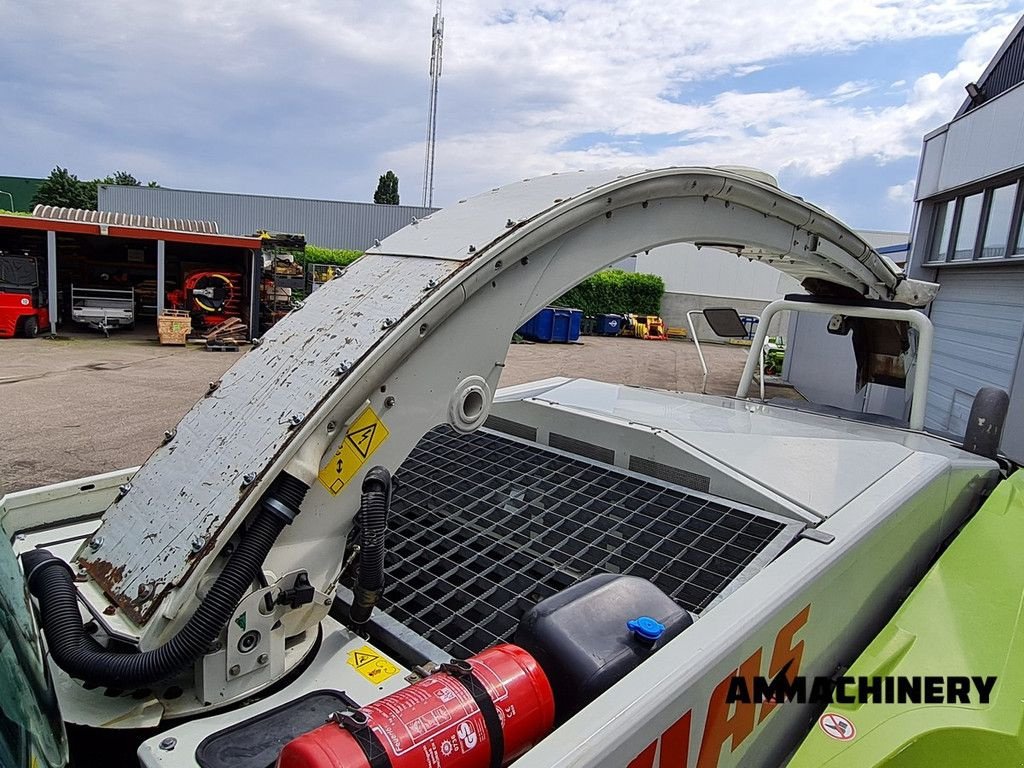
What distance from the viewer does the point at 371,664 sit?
154cm

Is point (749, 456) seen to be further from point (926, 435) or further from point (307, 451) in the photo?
point (307, 451)

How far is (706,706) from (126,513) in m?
1.43

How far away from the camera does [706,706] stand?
4.52 feet

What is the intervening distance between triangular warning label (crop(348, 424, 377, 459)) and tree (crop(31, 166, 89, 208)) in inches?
1901

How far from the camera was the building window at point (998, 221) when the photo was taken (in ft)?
→ 23.8

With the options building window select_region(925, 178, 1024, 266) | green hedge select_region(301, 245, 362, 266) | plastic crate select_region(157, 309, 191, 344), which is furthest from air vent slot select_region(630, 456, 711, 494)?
green hedge select_region(301, 245, 362, 266)

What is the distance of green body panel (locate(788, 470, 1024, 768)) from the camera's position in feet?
5.36

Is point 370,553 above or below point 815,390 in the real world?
above

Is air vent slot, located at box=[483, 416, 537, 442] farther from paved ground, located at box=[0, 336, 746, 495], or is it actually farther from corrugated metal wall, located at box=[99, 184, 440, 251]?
corrugated metal wall, located at box=[99, 184, 440, 251]

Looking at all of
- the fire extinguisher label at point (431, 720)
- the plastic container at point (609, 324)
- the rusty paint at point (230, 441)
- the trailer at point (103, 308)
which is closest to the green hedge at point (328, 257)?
the trailer at point (103, 308)

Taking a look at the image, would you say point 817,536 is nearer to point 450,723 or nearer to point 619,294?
point 450,723

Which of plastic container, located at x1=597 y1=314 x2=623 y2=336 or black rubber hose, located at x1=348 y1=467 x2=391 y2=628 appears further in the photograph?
plastic container, located at x1=597 y1=314 x2=623 y2=336

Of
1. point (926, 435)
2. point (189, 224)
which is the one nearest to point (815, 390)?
point (926, 435)

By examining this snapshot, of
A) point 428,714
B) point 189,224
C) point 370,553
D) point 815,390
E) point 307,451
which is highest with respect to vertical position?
point 189,224
